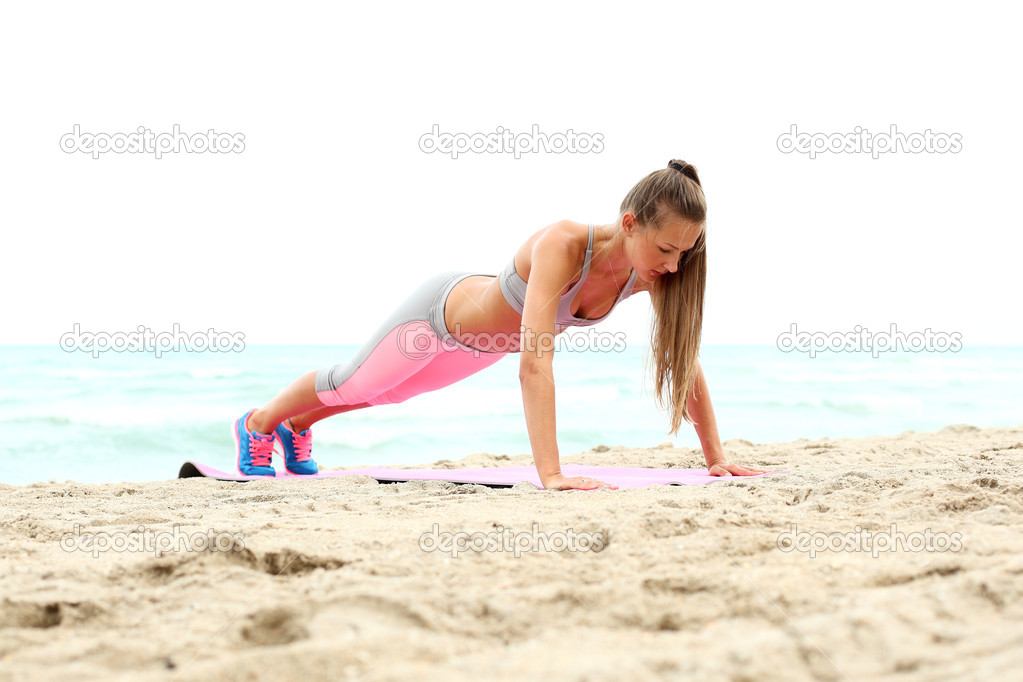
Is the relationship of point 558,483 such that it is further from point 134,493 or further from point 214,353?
point 214,353

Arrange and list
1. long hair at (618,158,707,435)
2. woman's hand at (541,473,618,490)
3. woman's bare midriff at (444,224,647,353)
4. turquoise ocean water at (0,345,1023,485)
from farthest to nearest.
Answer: turquoise ocean water at (0,345,1023,485)
woman's bare midriff at (444,224,647,353)
long hair at (618,158,707,435)
woman's hand at (541,473,618,490)

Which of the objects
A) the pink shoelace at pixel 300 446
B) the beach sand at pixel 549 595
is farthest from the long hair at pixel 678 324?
the pink shoelace at pixel 300 446

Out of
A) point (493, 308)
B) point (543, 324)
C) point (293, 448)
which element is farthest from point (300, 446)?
point (543, 324)

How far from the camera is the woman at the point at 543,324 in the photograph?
7.75ft

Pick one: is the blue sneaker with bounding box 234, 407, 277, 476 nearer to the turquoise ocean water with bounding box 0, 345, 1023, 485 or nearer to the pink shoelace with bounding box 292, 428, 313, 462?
the pink shoelace with bounding box 292, 428, 313, 462

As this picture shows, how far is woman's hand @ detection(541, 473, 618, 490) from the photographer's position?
226 cm

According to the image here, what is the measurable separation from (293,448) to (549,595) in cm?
252

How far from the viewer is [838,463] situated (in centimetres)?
302

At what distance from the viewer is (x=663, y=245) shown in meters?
2.39

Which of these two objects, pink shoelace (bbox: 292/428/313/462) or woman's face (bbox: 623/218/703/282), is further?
pink shoelace (bbox: 292/428/313/462)

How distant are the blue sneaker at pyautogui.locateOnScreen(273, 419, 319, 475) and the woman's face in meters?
1.83

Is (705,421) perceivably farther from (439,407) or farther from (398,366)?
(439,407)

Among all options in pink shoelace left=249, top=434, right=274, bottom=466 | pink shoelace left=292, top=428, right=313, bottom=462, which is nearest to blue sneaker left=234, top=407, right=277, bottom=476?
pink shoelace left=249, top=434, right=274, bottom=466

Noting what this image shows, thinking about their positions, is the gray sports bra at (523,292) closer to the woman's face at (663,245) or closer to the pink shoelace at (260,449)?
the woman's face at (663,245)
